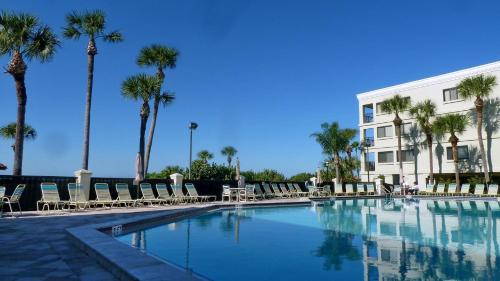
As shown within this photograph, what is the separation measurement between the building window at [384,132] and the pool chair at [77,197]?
31.4 metres

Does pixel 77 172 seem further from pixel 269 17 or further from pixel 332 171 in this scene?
pixel 332 171

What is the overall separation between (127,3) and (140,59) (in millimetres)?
9223

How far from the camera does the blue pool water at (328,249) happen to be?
5.40m

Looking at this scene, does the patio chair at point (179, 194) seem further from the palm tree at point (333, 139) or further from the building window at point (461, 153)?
the building window at point (461, 153)

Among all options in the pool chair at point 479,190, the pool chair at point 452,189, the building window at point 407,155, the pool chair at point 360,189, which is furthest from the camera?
the building window at point 407,155

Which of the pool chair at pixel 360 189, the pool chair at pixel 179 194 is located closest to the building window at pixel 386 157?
the pool chair at pixel 360 189

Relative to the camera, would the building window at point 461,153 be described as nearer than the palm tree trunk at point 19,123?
No

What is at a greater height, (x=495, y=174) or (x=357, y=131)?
(x=357, y=131)

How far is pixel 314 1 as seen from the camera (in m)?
20.5

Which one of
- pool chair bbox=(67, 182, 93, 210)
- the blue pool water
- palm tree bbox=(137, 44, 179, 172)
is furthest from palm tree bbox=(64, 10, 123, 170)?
the blue pool water

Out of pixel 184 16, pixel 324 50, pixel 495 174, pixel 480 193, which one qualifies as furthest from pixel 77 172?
pixel 495 174

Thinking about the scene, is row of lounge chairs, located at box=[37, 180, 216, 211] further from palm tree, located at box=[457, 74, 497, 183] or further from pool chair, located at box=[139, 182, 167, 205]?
palm tree, located at box=[457, 74, 497, 183]

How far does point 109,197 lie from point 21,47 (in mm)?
8792

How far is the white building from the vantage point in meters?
31.0
